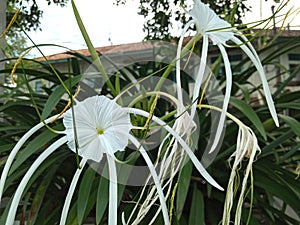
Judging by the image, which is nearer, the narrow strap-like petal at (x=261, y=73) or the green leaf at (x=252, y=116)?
the narrow strap-like petal at (x=261, y=73)

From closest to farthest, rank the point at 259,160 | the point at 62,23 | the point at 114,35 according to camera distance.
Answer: the point at 259,160
the point at 62,23
the point at 114,35

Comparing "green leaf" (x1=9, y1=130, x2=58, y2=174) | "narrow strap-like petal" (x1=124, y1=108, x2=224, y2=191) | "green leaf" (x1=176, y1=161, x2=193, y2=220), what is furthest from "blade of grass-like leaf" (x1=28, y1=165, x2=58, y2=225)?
"narrow strap-like petal" (x1=124, y1=108, x2=224, y2=191)

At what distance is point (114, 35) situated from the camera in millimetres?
1594

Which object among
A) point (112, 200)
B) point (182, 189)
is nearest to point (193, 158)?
point (112, 200)

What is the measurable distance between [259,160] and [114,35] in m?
0.97

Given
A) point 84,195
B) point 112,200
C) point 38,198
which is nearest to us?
point 112,200

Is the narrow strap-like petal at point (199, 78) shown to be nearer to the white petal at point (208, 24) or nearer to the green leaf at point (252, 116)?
the white petal at point (208, 24)

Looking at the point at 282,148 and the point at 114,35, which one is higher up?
the point at 114,35

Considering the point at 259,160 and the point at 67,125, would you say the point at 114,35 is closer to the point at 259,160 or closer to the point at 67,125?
the point at 259,160

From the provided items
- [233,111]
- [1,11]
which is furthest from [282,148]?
[1,11]

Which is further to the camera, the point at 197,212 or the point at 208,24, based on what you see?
the point at 197,212

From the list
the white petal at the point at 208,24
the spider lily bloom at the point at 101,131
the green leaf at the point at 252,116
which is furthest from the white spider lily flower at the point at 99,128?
the green leaf at the point at 252,116

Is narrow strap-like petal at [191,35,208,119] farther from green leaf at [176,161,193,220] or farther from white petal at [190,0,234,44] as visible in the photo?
green leaf at [176,161,193,220]

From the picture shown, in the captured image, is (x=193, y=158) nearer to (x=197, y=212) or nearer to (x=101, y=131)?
(x=101, y=131)
